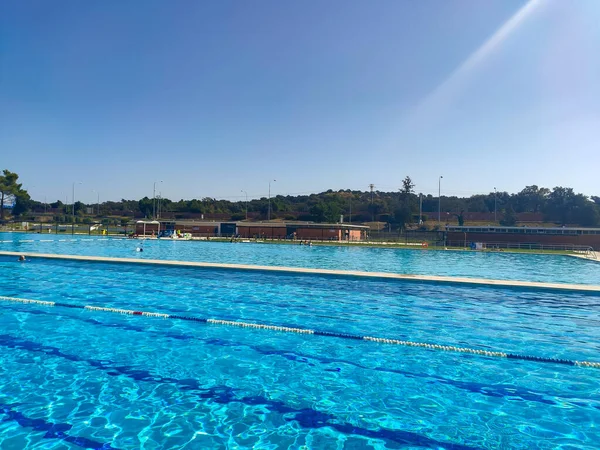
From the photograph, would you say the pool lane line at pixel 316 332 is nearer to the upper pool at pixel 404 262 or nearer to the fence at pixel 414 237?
the upper pool at pixel 404 262

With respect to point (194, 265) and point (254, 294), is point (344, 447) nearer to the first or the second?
point (254, 294)

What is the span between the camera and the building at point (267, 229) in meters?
51.1

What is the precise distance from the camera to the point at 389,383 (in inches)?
241

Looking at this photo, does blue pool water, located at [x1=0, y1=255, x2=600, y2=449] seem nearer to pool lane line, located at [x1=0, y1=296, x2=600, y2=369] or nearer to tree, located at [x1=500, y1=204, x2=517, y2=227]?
pool lane line, located at [x1=0, y1=296, x2=600, y2=369]

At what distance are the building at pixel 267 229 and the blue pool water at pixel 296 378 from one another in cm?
3885

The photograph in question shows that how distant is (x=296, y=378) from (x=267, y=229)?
4650 cm

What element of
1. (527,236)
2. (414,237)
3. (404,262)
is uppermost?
(527,236)

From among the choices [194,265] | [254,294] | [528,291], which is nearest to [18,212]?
[194,265]

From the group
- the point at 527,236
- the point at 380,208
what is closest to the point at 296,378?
the point at 527,236

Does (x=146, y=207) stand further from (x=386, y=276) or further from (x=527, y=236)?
(x=386, y=276)

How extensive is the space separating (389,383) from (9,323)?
Result: 7980 millimetres

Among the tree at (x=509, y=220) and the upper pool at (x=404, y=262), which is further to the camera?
the tree at (x=509, y=220)

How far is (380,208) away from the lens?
297 ft

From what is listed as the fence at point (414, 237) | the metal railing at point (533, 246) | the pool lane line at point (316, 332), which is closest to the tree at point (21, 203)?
the fence at point (414, 237)
